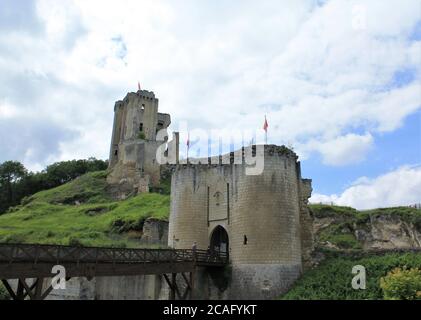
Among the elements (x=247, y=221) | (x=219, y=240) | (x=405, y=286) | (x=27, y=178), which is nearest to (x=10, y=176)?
(x=27, y=178)

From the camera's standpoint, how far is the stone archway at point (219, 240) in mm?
26922

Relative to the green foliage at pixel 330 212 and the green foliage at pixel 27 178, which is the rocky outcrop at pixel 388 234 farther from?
the green foliage at pixel 27 178

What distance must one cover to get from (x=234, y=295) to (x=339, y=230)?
827 inches

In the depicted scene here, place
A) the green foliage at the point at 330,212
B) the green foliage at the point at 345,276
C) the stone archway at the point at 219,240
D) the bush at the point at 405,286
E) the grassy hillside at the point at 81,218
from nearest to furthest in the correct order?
the bush at the point at 405,286 < the green foliage at the point at 345,276 < the stone archway at the point at 219,240 < the grassy hillside at the point at 81,218 < the green foliage at the point at 330,212

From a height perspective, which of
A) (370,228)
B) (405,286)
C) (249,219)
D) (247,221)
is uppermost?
(370,228)

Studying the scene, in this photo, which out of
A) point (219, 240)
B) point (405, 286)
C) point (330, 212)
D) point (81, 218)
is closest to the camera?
point (405, 286)

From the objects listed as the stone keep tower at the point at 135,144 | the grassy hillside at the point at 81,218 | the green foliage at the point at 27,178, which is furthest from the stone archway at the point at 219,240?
the green foliage at the point at 27,178

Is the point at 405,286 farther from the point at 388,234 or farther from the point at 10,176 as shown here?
the point at 10,176

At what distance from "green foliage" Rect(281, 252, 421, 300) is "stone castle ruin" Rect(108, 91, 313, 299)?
120 centimetres

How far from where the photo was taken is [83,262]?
16141 mm

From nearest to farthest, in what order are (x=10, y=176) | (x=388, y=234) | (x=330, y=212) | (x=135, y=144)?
(x=388, y=234)
(x=330, y=212)
(x=135, y=144)
(x=10, y=176)

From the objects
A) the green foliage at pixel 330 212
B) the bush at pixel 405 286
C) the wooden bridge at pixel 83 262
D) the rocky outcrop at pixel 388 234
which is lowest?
the bush at pixel 405 286

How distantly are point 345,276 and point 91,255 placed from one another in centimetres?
1291
